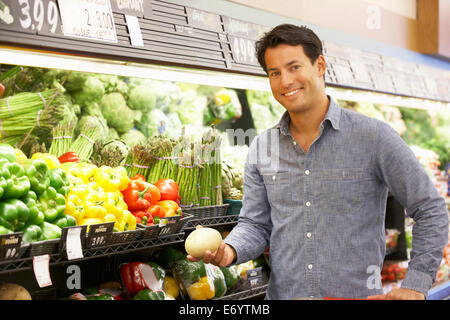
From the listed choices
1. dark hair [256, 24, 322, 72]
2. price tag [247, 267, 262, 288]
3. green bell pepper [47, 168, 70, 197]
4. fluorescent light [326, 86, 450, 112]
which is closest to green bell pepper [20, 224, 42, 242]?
green bell pepper [47, 168, 70, 197]

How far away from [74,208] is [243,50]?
1.38 metres

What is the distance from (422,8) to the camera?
5.32m

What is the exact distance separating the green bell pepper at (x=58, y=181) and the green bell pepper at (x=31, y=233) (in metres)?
0.21

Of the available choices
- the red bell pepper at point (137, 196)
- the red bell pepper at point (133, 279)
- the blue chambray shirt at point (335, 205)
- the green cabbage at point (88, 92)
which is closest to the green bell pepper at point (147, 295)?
the red bell pepper at point (133, 279)

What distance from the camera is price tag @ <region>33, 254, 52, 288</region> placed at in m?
1.68

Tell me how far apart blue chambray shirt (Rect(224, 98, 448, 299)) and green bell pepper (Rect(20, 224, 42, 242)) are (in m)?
0.84

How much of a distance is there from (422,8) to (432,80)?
110 centimetres

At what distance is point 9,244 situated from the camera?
158cm

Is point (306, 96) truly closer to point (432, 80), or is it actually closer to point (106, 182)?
point (106, 182)

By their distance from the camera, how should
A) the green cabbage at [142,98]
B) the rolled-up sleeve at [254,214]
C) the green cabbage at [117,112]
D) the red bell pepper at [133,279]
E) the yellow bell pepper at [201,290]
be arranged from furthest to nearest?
the green cabbage at [142,98], the green cabbage at [117,112], the yellow bell pepper at [201,290], the red bell pepper at [133,279], the rolled-up sleeve at [254,214]

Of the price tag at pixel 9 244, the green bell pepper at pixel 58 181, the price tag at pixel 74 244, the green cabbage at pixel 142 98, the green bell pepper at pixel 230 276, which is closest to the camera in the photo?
the price tag at pixel 9 244

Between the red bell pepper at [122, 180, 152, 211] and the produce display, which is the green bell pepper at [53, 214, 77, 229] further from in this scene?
the red bell pepper at [122, 180, 152, 211]

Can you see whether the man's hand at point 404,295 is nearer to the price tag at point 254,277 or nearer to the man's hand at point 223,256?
the man's hand at point 223,256

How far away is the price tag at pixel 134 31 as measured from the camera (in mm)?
2188
